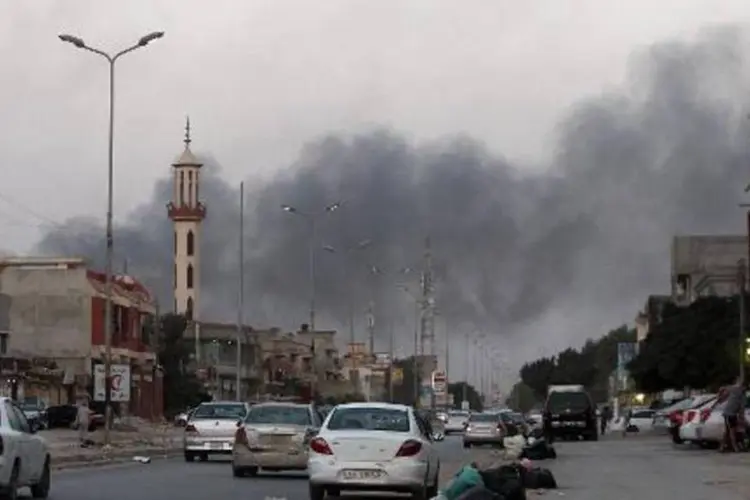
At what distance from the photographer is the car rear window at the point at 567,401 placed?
65.1m

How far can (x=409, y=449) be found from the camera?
2445cm

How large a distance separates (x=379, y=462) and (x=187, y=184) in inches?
4408

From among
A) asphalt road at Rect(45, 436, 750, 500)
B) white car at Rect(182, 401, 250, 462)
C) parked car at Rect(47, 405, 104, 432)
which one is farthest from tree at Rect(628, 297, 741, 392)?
asphalt road at Rect(45, 436, 750, 500)

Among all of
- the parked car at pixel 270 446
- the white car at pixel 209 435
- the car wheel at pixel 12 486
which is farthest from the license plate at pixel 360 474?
the white car at pixel 209 435

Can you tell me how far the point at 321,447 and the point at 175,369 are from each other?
97.9 m

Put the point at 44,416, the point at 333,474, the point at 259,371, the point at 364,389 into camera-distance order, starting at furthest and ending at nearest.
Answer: the point at 364,389
the point at 259,371
the point at 44,416
the point at 333,474

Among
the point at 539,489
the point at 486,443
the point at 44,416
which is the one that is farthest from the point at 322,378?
the point at 539,489

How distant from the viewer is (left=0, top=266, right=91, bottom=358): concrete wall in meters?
97.4

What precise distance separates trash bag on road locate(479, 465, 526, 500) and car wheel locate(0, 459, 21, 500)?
6.84 m

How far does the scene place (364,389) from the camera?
179375mm

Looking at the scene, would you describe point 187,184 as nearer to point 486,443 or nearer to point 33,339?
point 33,339

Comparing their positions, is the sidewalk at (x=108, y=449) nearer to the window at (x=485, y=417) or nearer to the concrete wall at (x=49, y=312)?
the window at (x=485, y=417)

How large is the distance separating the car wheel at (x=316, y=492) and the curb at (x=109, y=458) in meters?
15.1

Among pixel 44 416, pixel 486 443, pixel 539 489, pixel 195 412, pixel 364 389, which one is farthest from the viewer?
pixel 364 389
